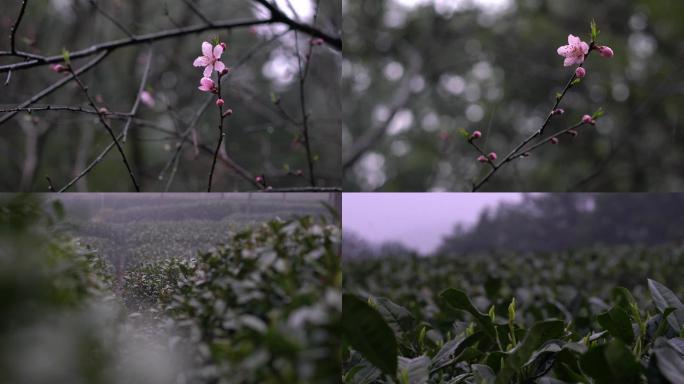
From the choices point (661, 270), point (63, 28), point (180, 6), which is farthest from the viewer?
point (180, 6)

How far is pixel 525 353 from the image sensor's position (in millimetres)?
856

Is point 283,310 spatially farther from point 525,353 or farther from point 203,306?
point 525,353

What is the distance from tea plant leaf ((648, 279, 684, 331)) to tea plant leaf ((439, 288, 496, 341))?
30 centimetres

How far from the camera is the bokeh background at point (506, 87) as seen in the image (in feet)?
18.1

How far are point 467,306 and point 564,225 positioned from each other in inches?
57.9

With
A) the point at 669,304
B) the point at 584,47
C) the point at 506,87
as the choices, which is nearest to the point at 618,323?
the point at 669,304

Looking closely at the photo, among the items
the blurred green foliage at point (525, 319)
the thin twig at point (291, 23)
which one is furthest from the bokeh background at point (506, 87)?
the thin twig at point (291, 23)

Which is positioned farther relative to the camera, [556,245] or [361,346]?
[556,245]

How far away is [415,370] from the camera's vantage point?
86 centimetres

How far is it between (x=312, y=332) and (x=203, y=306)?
189mm

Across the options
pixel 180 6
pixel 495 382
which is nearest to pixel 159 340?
pixel 495 382

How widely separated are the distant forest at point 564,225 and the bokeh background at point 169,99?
21.4 inches

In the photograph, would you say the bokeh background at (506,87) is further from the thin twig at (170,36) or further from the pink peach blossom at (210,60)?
the pink peach blossom at (210,60)

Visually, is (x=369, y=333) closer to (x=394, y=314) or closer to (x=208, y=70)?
(x=394, y=314)
